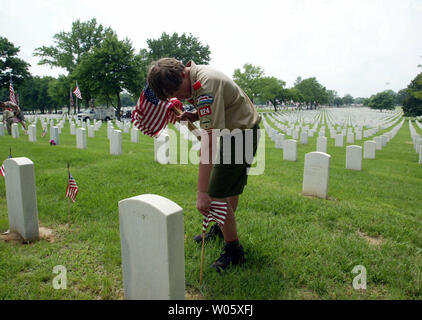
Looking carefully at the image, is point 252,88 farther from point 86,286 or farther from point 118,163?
point 86,286

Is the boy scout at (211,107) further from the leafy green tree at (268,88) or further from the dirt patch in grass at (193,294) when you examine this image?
the leafy green tree at (268,88)

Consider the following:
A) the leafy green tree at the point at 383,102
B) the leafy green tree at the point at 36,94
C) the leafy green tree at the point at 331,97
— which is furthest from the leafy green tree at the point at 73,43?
the leafy green tree at the point at 331,97

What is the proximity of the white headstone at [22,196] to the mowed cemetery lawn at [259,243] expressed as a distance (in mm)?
204

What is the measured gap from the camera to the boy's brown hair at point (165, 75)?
7.15ft

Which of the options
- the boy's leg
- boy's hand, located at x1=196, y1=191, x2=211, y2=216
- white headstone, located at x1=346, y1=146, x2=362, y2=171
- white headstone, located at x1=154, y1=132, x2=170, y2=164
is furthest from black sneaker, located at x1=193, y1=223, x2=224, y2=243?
white headstone, located at x1=346, y1=146, x2=362, y2=171

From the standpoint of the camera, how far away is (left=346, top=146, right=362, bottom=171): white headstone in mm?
8344

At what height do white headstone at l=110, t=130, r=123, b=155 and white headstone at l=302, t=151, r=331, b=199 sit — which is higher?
white headstone at l=110, t=130, r=123, b=155

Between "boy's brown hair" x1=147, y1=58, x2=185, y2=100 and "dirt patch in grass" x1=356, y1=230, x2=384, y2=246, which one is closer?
"boy's brown hair" x1=147, y1=58, x2=185, y2=100

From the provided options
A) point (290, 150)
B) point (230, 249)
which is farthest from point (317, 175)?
point (290, 150)

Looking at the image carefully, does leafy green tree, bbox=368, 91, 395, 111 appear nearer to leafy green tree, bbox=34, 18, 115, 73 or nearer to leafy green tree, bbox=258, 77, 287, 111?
leafy green tree, bbox=258, 77, 287, 111

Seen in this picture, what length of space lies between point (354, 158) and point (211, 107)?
25.4 feet

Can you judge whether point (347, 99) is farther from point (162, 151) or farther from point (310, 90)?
point (162, 151)

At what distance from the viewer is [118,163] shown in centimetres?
750
